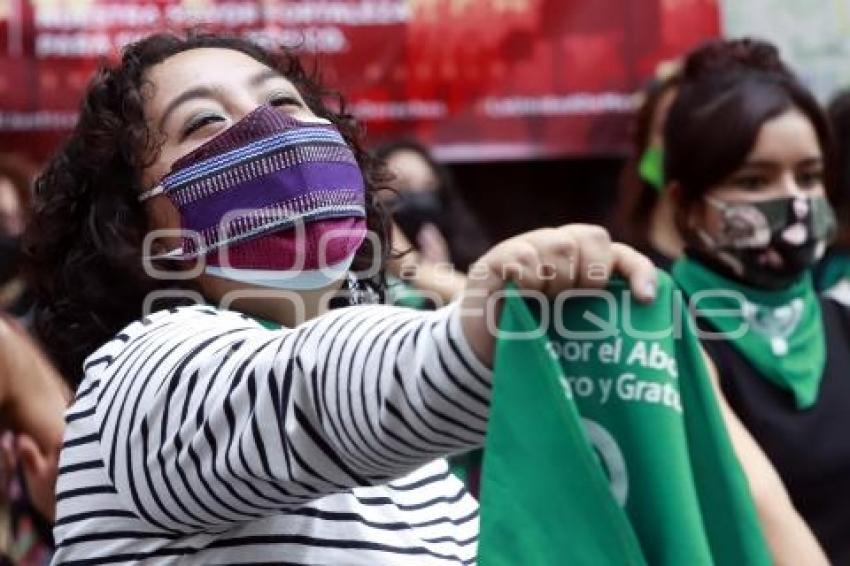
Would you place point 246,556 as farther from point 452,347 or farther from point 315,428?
point 452,347

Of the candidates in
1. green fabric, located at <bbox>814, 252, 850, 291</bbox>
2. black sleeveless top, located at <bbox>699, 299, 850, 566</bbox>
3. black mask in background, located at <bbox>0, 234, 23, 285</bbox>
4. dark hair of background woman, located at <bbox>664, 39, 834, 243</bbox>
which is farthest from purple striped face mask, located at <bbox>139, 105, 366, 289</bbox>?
black mask in background, located at <bbox>0, 234, 23, 285</bbox>

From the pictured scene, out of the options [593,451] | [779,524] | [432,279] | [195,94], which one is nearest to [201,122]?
[195,94]

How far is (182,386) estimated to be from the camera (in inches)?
57.2

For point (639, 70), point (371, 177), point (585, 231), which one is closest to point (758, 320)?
point (371, 177)

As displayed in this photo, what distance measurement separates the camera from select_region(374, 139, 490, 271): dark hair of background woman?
15.2ft

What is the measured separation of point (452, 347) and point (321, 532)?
43cm

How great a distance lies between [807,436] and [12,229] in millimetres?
2793

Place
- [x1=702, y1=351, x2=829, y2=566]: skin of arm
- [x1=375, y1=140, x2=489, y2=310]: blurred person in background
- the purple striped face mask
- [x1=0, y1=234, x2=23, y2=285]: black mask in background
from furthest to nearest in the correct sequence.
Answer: [x1=375, y1=140, x2=489, y2=310]: blurred person in background
[x1=0, y1=234, x2=23, y2=285]: black mask in background
[x1=702, y1=351, x2=829, y2=566]: skin of arm
the purple striped face mask

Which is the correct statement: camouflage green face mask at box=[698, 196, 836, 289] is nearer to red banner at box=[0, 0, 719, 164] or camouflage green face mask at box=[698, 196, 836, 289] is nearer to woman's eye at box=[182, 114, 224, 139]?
woman's eye at box=[182, 114, 224, 139]

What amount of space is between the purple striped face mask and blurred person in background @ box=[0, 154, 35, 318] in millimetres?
1961

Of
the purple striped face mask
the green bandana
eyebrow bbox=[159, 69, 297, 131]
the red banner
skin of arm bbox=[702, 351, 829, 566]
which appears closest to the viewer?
the purple striped face mask

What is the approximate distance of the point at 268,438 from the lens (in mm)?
1367

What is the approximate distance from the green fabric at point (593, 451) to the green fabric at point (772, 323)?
1.32 m

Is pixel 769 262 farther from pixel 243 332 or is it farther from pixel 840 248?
pixel 243 332
